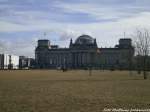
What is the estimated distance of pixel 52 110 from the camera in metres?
16.2

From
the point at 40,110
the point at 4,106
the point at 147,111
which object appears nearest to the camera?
the point at 147,111

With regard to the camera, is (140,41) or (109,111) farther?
(140,41)

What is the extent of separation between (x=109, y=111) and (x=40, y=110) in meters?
3.10

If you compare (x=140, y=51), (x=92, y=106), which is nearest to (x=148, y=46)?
(x=140, y=51)

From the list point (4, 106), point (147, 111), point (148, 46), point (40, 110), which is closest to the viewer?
point (147, 111)

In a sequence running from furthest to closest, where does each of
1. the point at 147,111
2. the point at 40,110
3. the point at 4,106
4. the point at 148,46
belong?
the point at 148,46
the point at 4,106
the point at 40,110
the point at 147,111

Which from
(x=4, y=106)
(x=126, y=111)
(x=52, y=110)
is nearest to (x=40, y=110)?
(x=52, y=110)

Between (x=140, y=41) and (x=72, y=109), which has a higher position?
(x=140, y=41)

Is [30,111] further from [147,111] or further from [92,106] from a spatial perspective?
[147,111]

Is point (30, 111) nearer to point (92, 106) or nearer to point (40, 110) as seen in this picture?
point (40, 110)

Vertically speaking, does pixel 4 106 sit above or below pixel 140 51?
below

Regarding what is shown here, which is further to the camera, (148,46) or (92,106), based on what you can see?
(148,46)

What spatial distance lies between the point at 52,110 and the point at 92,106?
2.37 meters

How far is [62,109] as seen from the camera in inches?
651
